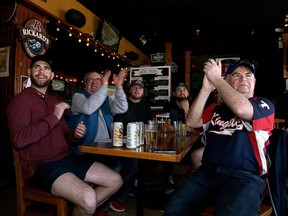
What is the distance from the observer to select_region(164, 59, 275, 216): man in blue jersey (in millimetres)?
1261

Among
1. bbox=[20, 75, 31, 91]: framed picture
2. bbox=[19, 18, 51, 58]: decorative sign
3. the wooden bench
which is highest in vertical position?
bbox=[19, 18, 51, 58]: decorative sign

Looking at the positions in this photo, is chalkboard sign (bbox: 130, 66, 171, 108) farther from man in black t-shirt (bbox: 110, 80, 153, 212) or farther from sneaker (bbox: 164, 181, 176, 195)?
sneaker (bbox: 164, 181, 176, 195)

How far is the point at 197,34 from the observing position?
703 cm

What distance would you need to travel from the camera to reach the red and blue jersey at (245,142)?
4.47ft

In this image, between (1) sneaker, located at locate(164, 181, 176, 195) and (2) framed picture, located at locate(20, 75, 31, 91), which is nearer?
(1) sneaker, located at locate(164, 181, 176, 195)

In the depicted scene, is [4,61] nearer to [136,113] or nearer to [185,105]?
[136,113]

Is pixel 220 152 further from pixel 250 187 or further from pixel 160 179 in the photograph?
pixel 160 179

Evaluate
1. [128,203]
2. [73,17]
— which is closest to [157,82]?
[73,17]

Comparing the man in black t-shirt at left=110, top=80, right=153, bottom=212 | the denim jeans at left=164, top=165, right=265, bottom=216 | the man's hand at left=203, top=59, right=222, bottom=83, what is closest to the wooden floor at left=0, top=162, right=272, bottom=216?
the man in black t-shirt at left=110, top=80, right=153, bottom=212

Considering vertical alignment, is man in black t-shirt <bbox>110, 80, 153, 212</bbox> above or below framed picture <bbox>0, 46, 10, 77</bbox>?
below

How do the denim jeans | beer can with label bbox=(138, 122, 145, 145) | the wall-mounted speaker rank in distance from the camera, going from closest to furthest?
the denim jeans
beer can with label bbox=(138, 122, 145, 145)
the wall-mounted speaker

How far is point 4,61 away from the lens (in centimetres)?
370

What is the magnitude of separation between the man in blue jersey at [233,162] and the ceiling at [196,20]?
14.8 ft

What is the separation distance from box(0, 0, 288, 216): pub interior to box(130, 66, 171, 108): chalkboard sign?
24 centimetres
